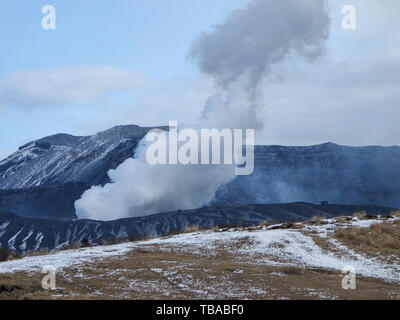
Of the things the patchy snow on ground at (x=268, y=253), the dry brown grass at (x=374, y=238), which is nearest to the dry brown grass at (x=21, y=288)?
the patchy snow on ground at (x=268, y=253)

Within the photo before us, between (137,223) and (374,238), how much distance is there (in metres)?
120

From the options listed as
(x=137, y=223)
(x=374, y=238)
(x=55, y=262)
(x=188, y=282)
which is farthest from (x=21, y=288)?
(x=137, y=223)

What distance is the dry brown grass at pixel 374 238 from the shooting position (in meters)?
33.1

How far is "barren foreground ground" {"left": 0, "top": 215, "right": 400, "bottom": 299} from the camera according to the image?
69.2 feet

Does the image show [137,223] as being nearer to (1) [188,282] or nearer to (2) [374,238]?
(2) [374,238]

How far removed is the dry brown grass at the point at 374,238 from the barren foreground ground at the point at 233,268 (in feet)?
0.20

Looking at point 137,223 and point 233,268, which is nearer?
point 233,268

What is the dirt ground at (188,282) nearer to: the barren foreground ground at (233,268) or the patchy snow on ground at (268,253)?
the barren foreground ground at (233,268)

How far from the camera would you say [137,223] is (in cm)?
15138

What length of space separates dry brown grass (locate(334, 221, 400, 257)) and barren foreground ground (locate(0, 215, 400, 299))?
6 centimetres

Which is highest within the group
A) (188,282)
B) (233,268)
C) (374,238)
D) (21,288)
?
(374,238)

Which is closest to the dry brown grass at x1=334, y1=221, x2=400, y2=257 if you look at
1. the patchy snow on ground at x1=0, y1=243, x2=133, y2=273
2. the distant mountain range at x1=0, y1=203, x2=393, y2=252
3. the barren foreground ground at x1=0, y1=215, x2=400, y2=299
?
the barren foreground ground at x1=0, y1=215, x2=400, y2=299
